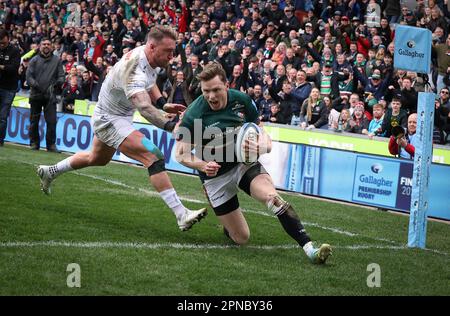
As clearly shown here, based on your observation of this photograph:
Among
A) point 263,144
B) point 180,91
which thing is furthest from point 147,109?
point 180,91

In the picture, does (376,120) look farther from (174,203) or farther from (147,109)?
(174,203)

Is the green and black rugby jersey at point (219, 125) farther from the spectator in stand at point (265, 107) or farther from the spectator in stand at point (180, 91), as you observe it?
the spectator in stand at point (180, 91)

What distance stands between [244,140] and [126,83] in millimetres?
1760

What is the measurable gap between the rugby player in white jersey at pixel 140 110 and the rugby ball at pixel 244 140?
0.80 meters

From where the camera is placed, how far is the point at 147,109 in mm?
8883

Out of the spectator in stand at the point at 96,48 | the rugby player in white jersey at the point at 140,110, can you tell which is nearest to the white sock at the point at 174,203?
the rugby player in white jersey at the point at 140,110

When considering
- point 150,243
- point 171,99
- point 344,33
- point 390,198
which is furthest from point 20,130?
point 150,243

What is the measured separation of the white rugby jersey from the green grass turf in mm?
1351

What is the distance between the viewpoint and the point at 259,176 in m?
8.26

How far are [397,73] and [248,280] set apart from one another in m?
11.4

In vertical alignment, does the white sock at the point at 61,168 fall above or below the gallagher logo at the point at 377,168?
above

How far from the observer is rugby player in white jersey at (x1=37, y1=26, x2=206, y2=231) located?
879 centimetres

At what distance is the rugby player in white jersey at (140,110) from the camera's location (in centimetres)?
879
